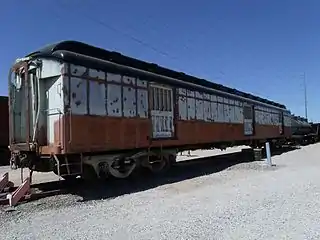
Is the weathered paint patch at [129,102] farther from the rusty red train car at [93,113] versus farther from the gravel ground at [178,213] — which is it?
the gravel ground at [178,213]

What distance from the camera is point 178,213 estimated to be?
22.4 ft

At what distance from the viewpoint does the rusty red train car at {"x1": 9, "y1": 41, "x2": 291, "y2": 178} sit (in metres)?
8.73

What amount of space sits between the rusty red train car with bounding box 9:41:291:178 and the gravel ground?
0.96 m

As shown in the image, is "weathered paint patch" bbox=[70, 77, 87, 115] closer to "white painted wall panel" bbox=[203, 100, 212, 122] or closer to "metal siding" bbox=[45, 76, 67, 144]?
"metal siding" bbox=[45, 76, 67, 144]

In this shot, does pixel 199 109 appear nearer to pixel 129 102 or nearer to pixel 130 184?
pixel 129 102

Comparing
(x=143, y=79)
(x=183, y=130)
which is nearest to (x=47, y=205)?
(x=143, y=79)

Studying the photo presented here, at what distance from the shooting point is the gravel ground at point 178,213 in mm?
5551

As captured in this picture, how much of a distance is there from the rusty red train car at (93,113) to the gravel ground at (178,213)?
962 mm

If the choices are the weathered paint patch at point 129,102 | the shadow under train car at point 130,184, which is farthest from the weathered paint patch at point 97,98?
the shadow under train car at point 130,184

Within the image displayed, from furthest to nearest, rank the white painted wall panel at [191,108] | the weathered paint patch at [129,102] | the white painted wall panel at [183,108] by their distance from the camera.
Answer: the white painted wall panel at [191,108] < the white painted wall panel at [183,108] < the weathered paint patch at [129,102]

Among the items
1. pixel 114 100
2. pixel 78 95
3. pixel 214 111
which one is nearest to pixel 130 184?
pixel 114 100

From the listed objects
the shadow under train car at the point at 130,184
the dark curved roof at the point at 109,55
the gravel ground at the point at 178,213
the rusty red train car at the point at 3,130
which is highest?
the dark curved roof at the point at 109,55

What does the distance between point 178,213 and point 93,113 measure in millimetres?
3616

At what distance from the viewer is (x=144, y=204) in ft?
25.6
